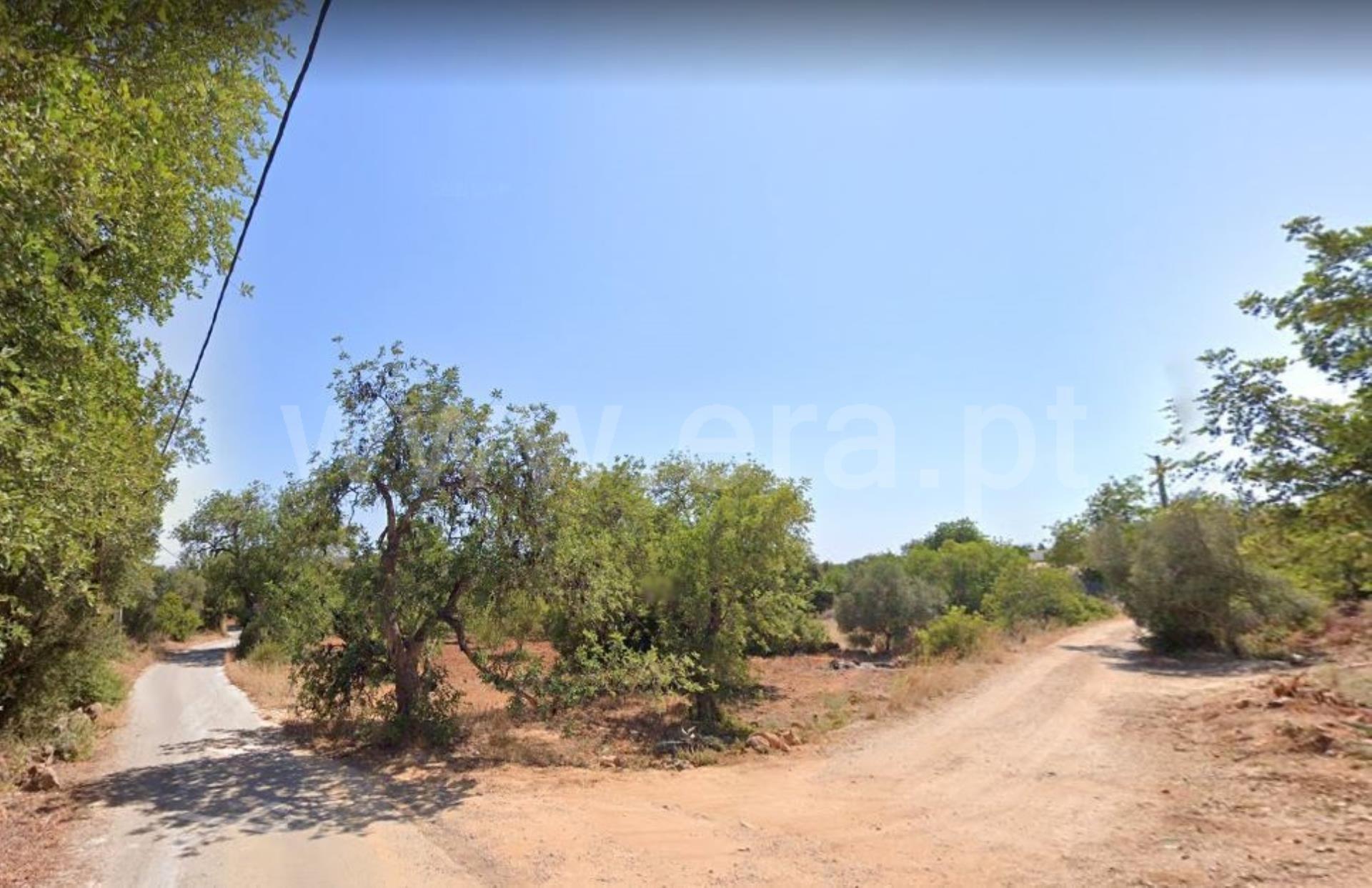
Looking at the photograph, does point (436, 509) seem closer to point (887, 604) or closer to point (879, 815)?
point (879, 815)

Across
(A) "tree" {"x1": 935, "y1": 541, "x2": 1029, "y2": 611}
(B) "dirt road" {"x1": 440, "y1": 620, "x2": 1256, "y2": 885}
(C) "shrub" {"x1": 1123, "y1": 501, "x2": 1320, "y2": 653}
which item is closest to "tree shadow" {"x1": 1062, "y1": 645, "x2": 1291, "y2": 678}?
(C) "shrub" {"x1": 1123, "y1": 501, "x2": 1320, "y2": 653}

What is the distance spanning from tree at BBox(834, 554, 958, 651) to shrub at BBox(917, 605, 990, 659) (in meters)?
9.07

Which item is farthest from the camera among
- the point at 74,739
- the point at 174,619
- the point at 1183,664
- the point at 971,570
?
the point at 174,619

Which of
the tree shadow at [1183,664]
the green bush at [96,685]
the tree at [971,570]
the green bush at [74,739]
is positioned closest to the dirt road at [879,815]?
the tree shadow at [1183,664]

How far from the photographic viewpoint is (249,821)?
26.4 feet

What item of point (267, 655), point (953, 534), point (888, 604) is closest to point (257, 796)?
point (267, 655)

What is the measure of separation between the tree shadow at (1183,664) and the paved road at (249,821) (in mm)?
21144

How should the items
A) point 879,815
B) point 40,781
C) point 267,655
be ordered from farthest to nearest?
point 267,655 < point 40,781 < point 879,815

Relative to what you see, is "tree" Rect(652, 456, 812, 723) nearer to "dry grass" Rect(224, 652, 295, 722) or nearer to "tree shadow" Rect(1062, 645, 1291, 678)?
"dry grass" Rect(224, 652, 295, 722)

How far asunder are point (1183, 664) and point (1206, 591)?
9.60 feet

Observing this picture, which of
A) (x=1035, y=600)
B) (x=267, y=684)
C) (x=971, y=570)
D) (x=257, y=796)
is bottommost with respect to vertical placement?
(x=267, y=684)

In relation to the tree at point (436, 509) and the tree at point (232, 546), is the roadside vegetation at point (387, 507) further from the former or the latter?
the tree at point (232, 546)

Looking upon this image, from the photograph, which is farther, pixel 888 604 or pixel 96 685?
pixel 888 604

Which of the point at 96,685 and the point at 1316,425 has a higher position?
the point at 1316,425
